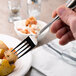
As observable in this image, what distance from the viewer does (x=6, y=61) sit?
1.78 feet

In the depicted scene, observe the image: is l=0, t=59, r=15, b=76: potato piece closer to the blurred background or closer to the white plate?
the white plate

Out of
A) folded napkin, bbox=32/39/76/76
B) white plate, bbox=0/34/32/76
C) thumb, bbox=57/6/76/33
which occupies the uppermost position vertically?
thumb, bbox=57/6/76/33

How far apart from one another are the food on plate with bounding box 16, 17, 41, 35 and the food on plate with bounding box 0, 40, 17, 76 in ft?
0.69

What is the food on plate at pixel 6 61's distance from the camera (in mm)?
536

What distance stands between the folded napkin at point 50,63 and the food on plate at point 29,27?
0.29ft

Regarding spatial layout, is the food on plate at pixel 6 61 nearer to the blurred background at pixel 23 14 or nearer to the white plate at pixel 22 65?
the white plate at pixel 22 65

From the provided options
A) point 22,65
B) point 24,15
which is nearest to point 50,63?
point 22,65

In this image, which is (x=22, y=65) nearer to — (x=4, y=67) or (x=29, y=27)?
(x=4, y=67)

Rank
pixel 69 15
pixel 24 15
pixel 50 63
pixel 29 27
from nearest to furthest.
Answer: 1. pixel 69 15
2. pixel 50 63
3. pixel 29 27
4. pixel 24 15

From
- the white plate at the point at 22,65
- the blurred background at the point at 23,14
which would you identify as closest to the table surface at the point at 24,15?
the blurred background at the point at 23,14

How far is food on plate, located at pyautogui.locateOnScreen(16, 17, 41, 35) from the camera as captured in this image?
2.61ft

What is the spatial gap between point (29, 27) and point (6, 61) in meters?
0.32

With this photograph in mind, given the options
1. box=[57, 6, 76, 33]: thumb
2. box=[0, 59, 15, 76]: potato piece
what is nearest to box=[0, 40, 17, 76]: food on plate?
box=[0, 59, 15, 76]: potato piece

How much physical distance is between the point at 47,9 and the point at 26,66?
657 mm
